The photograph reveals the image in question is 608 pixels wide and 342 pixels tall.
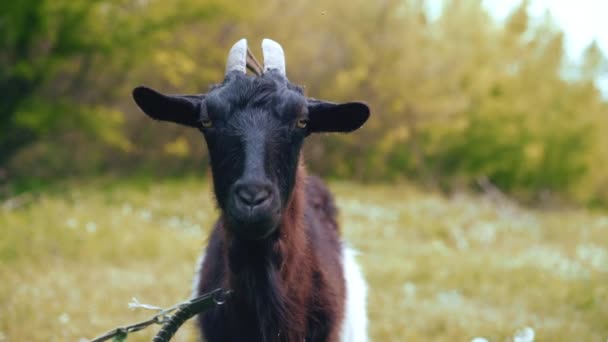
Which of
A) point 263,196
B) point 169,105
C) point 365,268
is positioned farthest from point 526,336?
point 365,268

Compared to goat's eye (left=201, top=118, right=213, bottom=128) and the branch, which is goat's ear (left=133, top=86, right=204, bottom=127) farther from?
the branch

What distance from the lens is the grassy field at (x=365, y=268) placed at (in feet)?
19.5

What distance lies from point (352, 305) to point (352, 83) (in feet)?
45.1

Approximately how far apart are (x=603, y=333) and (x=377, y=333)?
1949 millimetres

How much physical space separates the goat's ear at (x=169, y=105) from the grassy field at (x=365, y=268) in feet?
8.69

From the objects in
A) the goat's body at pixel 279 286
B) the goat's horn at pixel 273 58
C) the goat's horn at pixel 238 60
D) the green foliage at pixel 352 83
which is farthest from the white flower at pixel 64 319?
the green foliage at pixel 352 83

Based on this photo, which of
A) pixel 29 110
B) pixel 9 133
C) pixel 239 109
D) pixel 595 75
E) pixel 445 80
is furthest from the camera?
pixel 595 75

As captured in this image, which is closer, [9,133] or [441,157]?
[9,133]

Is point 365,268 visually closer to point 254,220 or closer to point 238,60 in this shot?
point 238,60

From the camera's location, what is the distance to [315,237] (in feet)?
12.6

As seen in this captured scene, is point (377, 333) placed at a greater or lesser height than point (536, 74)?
lesser

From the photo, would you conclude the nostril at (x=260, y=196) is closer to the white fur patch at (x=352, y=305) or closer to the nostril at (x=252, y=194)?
the nostril at (x=252, y=194)

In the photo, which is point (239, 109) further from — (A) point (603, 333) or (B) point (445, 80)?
(B) point (445, 80)

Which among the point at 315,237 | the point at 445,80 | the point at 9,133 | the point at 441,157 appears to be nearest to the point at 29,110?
the point at 9,133
